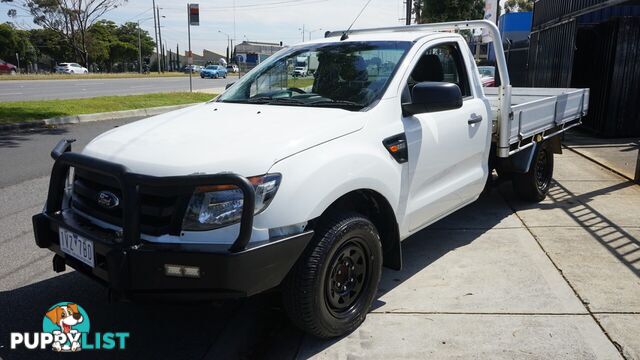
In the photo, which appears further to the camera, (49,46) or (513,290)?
(49,46)

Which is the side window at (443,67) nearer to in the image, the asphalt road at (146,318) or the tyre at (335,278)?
the tyre at (335,278)

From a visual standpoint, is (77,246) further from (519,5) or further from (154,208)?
(519,5)

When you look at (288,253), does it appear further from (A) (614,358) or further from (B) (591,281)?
(B) (591,281)

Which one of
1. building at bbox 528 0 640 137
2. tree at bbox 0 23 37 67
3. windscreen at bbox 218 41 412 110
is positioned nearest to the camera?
windscreen at bbox 218 41 412 110

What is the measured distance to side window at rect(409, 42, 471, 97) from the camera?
14.0 feet

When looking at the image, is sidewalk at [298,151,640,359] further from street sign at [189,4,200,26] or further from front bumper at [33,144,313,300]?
street sign at [189,4,200,26]

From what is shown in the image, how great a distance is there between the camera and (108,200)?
2.83 m

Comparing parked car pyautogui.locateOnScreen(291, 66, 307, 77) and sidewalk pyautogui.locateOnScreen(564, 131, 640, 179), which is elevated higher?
parked car pyautogui.locateOnScreen(291, 66, 307, 77)

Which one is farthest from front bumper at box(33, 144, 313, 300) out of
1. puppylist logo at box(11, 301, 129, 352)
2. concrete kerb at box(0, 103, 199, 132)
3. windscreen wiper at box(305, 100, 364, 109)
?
concrete kerb at box(0, 103, 199, 132)

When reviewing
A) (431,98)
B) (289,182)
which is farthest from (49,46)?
(289,182)

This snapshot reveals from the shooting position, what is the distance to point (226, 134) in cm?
302

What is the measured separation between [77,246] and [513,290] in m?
2.93

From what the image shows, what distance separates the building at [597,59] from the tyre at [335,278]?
785 centimetres

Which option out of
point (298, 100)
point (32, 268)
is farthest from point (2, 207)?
point (298, 100)
